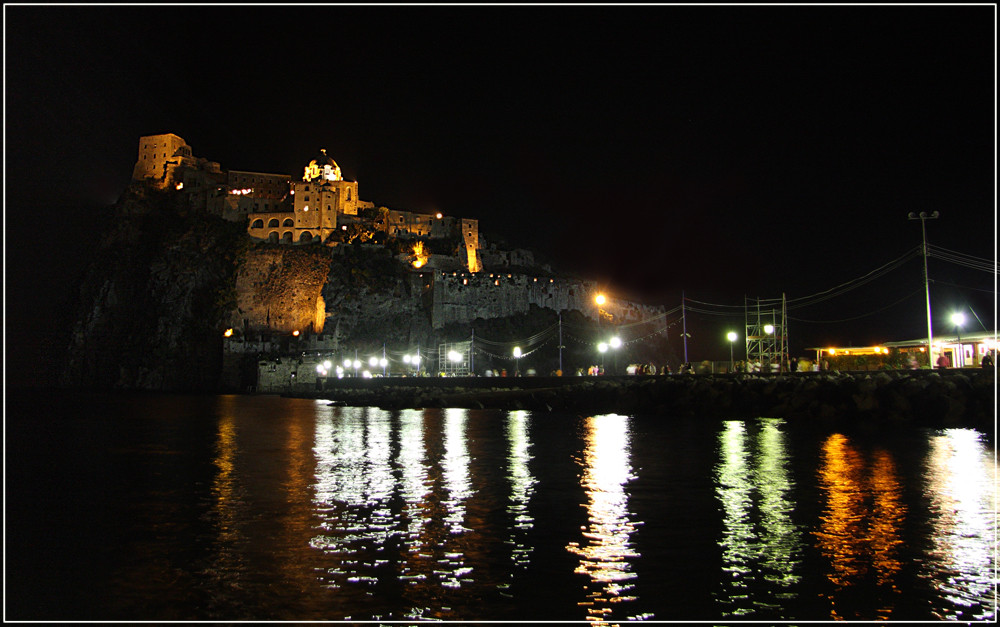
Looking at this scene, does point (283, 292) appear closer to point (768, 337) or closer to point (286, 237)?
point (286, 237)

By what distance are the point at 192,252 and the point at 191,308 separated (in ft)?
19.9

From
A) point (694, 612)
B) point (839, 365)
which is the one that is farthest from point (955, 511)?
point (839, 365)

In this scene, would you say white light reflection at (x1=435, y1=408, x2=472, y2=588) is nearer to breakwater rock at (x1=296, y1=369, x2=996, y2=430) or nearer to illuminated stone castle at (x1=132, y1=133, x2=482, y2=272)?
breakwater rock at (x1=296, y1=369, x2=996, y2=430)

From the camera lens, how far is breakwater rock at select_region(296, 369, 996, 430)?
694 inches

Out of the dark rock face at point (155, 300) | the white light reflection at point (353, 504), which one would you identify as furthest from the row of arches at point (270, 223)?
the white light reflection at point (353, 504)

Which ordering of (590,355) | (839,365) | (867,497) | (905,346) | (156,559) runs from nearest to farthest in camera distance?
(156,559)
(867,497)
(839,365)
(905,346)
(590,355)

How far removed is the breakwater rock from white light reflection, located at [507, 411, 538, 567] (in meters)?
9.14

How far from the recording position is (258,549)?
20.0 feet

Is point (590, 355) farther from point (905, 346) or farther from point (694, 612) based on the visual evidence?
point (694, 612)

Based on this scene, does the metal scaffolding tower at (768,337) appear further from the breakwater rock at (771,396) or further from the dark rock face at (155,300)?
the dark rock face at (155,300)

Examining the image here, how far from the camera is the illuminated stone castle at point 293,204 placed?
68.7 m

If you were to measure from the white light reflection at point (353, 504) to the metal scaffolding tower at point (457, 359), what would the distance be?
39.6 metres

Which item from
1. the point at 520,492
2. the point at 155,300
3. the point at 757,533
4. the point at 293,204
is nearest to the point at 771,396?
the point at 520,492

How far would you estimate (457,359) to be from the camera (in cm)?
5541
